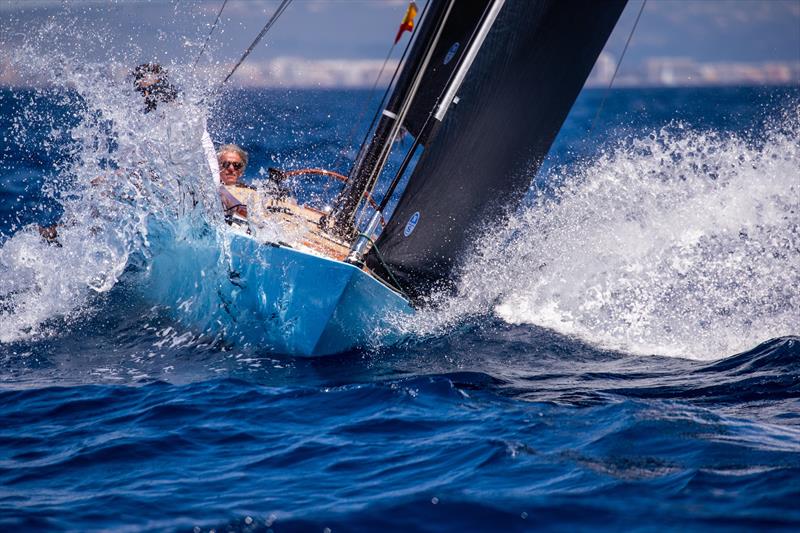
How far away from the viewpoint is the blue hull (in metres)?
5.68

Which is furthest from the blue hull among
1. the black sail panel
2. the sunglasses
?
the sunglasses

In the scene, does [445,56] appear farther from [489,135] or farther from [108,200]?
[108,200]

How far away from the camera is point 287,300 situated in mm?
5773

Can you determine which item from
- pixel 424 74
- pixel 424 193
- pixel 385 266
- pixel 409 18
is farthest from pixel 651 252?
pixel 409 18

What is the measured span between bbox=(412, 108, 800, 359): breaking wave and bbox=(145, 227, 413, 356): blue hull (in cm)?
87

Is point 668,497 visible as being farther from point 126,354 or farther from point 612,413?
point 126,354

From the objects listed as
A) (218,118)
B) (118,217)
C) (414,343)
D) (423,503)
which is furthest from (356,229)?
(218,118)

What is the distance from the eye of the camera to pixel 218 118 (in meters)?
19.4

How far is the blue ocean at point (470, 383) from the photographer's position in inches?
144

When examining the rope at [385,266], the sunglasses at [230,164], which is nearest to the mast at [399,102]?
the rope at [385,266]

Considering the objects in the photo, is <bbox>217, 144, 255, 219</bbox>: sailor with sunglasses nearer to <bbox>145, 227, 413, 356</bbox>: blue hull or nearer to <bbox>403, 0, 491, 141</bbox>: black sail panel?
<bbox>145, 227, 413, 356</bbox>: blue hull

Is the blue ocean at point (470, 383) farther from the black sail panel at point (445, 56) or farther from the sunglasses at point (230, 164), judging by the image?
the sunglasses at point (230, 164)

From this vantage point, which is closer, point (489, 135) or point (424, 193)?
point (424, 193)

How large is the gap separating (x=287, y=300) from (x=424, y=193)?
1132 millimetres
